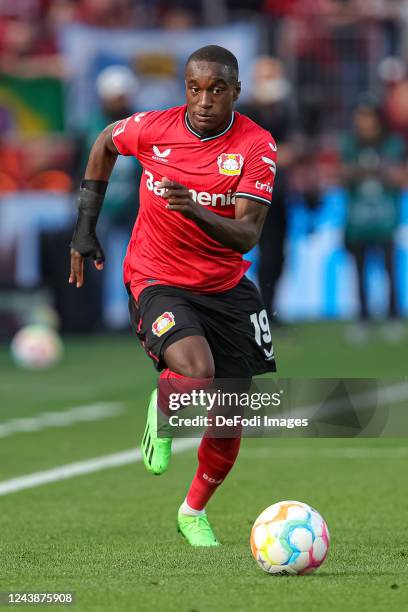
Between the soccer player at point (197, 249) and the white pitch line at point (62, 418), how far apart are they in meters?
4.21

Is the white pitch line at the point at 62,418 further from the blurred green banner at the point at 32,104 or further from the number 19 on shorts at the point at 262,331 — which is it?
the blurred green banner at the point at 32,104

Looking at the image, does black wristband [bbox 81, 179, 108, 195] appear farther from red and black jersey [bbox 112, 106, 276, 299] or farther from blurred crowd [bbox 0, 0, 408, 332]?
blurred crowd [bbox 0, 0, 408, 332]

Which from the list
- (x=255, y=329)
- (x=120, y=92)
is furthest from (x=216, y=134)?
(x=120, y=92)

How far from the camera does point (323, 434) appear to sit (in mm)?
7535

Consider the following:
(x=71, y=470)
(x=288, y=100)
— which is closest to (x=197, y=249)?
(x=71, y=470)

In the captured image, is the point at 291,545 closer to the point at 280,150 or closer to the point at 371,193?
the point at 280,150

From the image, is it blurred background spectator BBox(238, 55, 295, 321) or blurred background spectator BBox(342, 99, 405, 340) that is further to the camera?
blurred background spectator BBox(342, 99, 405, 340)

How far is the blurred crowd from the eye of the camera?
56.9ft

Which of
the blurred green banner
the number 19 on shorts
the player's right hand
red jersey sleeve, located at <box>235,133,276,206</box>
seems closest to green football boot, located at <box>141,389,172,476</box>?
the number 19 on shorts

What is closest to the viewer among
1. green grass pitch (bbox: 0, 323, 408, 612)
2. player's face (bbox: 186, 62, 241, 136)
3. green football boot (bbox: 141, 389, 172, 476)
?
green grass pitch (bbox: 0, 323, 408, 612)

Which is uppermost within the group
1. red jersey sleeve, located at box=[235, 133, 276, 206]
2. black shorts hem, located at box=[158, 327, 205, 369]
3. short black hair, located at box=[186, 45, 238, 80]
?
short black hair, located at box=[186, 45, 238, 80]

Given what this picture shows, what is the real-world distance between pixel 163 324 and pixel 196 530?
979mm

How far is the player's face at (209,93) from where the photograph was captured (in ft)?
22.7

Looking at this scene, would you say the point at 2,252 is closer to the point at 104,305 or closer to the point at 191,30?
the point at 104,305
